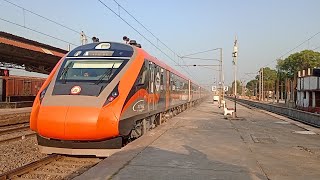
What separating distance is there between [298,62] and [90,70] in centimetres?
9741

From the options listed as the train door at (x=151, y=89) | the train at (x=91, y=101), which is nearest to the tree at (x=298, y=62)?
the train door at (x=151, y=89)

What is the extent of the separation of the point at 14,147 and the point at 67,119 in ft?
12.1

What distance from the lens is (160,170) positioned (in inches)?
279

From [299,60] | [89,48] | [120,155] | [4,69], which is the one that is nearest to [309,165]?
[120,155]

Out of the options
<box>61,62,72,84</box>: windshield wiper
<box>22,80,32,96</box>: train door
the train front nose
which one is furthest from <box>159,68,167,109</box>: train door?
<box>22,80,32,96</box>: train door

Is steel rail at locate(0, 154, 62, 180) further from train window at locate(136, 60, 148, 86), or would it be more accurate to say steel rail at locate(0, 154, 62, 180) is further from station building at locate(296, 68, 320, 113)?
station building at locate(296, 68, 320, 113)

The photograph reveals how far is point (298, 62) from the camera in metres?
98.9

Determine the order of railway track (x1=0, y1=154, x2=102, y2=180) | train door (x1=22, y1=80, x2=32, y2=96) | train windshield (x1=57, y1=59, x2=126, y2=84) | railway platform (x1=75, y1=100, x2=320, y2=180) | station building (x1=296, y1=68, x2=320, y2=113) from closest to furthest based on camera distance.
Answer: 1. railway platform (x1=75, y1=100, x2=320, y2=180)
2. railway track (x1=0, y1=154, x2=102, y2=180)
3. train windshield (x1=57, y1=59, x2=126, y2=84)
4. station building (x1=296, y1=68, x2=320, y2=113)
5. train door (x1=22, y1=80, x2=32, y2=96)

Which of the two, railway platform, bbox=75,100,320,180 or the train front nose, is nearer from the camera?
railway platform, bbox=75,100,320,180

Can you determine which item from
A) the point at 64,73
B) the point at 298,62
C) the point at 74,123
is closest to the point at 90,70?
the point at 64,73

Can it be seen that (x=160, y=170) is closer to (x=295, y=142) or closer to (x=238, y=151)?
(x=238, y=151)

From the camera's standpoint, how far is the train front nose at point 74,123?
8.41 m

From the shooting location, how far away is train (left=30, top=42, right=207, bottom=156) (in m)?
8.49

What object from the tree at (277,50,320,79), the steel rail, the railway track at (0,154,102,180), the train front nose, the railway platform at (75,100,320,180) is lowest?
the railway track at (0,154,102,180)
